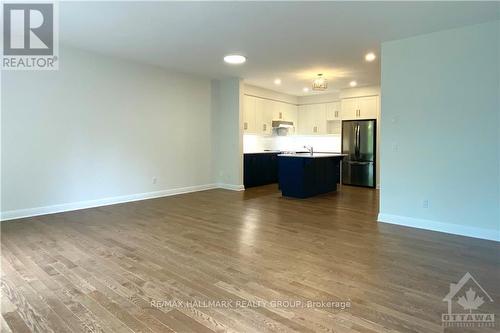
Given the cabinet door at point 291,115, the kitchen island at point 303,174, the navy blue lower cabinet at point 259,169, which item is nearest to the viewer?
the kitchen island at point 303,174

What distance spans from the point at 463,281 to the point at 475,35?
9.97ft

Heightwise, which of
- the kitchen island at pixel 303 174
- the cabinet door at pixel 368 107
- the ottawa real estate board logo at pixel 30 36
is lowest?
the kitchen island at pixel 303 174

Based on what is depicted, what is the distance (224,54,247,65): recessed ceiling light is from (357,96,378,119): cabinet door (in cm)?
395

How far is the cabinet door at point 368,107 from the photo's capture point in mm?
7918

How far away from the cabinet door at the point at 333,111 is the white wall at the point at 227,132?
3263mm

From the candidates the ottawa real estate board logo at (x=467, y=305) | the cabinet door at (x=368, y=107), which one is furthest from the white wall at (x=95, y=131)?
the ottawa real estate board logo at (x=467, y=305)

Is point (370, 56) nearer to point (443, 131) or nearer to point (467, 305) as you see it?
point (443, 131)

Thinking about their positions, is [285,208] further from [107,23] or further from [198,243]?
[107,23]

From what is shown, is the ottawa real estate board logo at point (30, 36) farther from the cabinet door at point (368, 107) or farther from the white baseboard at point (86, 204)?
the cabinet door at point (368, 107)

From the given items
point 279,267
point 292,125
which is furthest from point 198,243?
point 292,125

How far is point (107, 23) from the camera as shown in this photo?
394cm

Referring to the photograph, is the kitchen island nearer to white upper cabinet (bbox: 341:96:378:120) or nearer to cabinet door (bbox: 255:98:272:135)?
white upper cabinet (bbox: 341:96:378:120)

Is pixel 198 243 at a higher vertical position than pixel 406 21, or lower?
lower

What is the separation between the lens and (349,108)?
8398 millimetres
